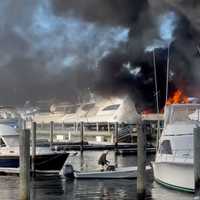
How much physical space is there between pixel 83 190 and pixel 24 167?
7.72 meters

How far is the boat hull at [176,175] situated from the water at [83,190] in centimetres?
37

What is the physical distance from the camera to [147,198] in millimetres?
27766

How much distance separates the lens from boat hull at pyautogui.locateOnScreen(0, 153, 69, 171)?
38.9 meters

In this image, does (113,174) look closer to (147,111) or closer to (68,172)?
(68,172)

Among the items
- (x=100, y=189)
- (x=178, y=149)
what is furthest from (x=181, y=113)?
(x=100, y=189)

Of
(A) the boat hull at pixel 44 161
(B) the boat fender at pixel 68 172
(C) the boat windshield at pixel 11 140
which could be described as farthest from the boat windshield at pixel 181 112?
(C) the boat windshield at pixel 11 140

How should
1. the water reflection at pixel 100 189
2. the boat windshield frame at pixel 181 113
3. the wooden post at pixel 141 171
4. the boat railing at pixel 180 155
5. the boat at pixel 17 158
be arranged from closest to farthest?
1. the wooden post at pixel 141 171
2. the water reflection at pixel 100 189
3. the boat railing at pixel 180 155
4. the boat windshield frame at pixel 181 113
5. the boat at pixel 17 158

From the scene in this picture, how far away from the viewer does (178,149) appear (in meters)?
30.1

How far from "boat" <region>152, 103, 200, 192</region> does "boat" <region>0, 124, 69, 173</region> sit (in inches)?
370

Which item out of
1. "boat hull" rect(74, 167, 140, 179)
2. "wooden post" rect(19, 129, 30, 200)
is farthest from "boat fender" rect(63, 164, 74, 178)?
"wooden post" rect(19, 129, 30, 200)

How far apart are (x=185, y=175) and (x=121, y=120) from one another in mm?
75016

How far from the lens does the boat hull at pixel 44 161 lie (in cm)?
Answer: 3888

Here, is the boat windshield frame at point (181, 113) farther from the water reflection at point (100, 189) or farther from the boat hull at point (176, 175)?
the water reflection at point (100, 189)

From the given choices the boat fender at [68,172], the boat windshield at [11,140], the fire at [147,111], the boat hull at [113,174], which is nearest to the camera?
the boat hull at [113,174]
